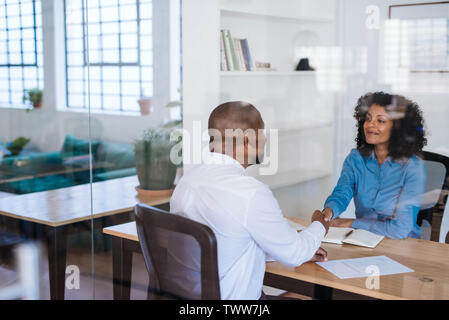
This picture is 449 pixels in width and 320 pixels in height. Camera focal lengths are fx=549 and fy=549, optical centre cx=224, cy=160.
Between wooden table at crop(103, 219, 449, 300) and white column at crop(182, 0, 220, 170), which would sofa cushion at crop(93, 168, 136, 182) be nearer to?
white column at crop(182, 0, 220, 170)

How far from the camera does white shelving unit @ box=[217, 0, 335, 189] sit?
2.66m

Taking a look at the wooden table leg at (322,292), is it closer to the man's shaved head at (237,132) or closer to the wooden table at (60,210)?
the man's shaved head at (237,132)

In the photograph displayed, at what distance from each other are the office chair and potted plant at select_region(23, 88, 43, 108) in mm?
1771

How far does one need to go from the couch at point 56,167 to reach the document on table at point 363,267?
1440mm

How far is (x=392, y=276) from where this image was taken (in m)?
1.71

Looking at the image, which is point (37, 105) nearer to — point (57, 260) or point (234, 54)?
point (57, 260)

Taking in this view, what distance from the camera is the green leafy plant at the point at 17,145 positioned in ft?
8.75

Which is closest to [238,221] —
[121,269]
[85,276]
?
[121,269]

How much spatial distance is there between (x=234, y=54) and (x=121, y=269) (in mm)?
1197

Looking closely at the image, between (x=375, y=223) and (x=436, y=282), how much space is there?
1.96 ft

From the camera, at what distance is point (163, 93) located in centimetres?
300

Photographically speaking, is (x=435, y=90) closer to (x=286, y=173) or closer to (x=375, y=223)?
(x=375, y=223)

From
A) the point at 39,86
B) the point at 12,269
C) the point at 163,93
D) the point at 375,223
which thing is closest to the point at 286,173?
the point at 375,223

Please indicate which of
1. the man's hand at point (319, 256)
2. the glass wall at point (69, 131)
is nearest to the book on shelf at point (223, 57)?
the glass wall at point (69, 131)
